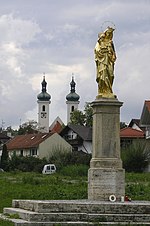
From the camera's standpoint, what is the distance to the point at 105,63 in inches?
1030

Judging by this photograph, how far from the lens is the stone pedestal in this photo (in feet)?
82.3

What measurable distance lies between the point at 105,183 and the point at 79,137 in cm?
7004

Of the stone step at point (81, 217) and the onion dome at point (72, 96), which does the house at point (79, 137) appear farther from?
A: the onion dome at point (72, 96)

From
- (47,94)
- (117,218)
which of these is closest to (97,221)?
(117,218)

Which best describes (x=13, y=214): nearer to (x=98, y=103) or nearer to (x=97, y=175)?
(x=97, y=175)

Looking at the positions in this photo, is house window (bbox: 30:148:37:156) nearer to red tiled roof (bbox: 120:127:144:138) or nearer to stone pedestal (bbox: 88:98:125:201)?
red tiled roof (bbox: 120:127:144:138)

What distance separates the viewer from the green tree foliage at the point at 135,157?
214 feet

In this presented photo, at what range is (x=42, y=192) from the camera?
3155 centimetres

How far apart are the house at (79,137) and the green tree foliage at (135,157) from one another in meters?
23.8

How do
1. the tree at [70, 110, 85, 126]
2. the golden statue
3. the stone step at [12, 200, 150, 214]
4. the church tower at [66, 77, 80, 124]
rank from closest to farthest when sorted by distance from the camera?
1. the stone step at [12, 200, 150, 214]
2. the golden statue
3. the tree at [70, 110, 85, 126]
4. the church tower at [66, 77, 80, 124]

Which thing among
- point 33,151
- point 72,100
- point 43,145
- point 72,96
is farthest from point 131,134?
point 72,96

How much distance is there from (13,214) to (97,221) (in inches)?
142

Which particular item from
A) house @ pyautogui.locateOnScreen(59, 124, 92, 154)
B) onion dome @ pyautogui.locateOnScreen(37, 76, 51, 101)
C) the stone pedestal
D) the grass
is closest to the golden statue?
the stone pedestal

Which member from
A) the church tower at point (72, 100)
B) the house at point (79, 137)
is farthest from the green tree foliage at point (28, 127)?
the house at point (79, 137)
